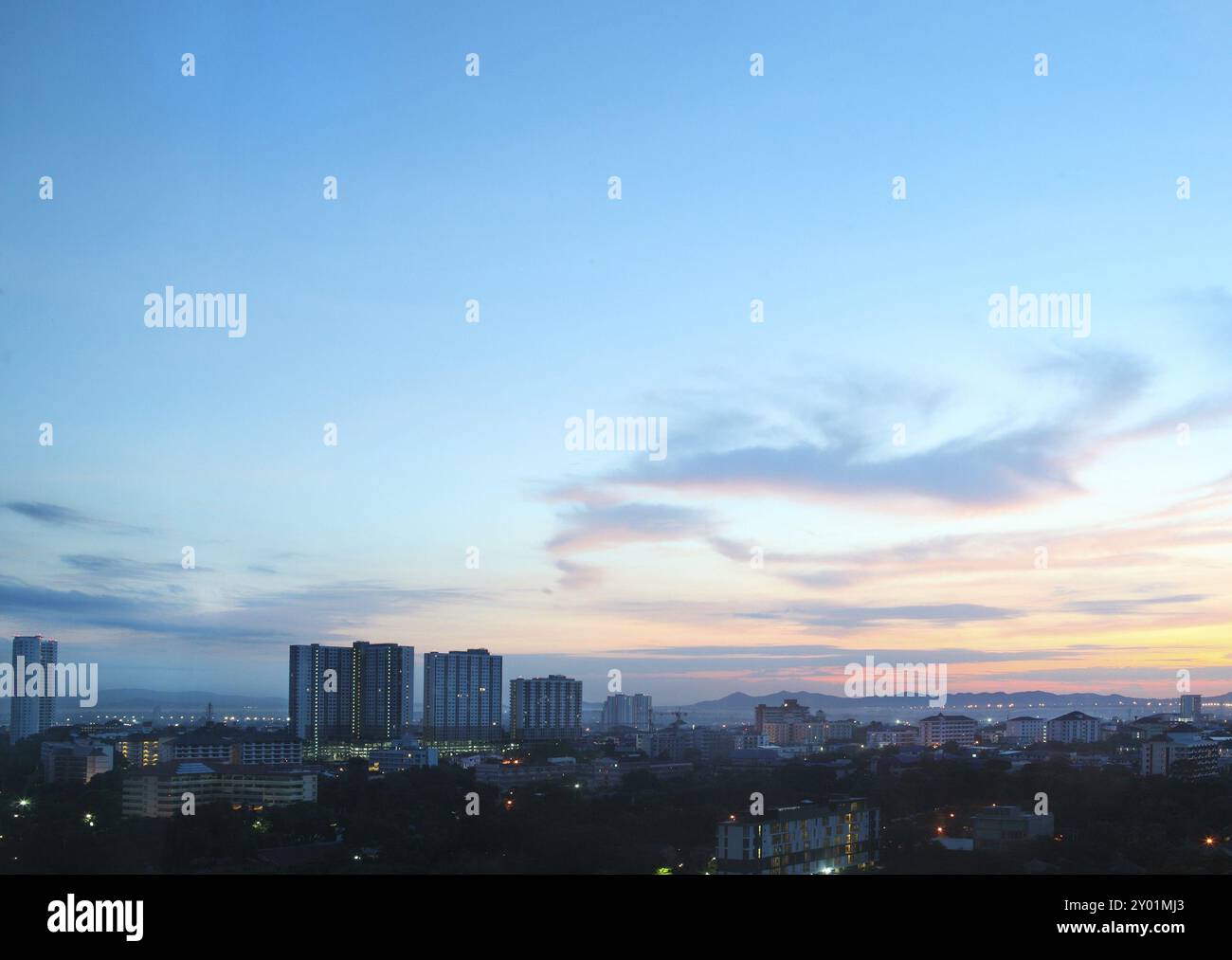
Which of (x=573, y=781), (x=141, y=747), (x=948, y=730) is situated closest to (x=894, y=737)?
(x=948, y=730)

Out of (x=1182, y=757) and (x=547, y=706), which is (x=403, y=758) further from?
(x=1182, y=757)

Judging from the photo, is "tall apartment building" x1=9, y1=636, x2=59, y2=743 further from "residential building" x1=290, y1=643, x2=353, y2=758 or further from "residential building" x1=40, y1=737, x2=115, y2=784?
"residential building" x1=290, y1=643, x2=353, y2=758

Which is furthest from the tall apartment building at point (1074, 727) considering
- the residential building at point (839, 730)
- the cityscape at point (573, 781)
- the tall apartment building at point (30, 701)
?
the tall apartment building at point (30, 701)

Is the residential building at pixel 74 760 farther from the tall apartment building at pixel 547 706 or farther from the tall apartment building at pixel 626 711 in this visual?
the tall apartment building at pixel 626 711
